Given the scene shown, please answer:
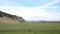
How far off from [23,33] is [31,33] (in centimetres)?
75

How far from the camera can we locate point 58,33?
1412cm

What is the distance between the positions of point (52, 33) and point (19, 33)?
3.02 metres

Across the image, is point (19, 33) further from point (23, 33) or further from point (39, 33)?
point (39, 33)

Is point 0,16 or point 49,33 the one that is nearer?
point 49,33

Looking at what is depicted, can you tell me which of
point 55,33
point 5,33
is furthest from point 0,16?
point 55,33

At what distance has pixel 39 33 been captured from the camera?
14188 millimetres

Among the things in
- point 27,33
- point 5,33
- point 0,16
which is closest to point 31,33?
point 27,33

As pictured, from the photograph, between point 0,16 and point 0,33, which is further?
point 0,16

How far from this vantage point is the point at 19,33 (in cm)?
1430

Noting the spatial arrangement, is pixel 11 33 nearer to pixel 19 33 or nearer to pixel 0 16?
pixel 19 33

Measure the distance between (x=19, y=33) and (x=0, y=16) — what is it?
14.8 meters

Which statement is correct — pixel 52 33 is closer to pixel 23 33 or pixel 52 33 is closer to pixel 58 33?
pixel 58 33

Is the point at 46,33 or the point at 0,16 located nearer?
the point at 46,33

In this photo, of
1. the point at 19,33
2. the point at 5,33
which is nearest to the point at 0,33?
the point at 5,33
